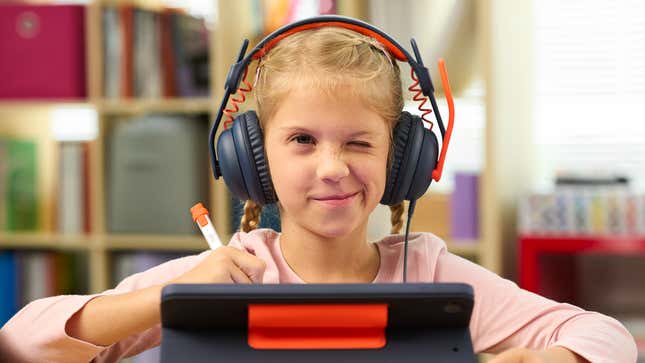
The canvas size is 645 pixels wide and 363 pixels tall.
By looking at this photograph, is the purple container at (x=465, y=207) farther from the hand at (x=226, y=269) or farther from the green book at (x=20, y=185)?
the hand at (x=226, y=269)

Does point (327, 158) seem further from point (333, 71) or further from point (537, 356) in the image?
point (537, 356)

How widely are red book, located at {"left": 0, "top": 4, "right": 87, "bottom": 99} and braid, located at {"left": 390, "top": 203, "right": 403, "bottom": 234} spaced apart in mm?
2017

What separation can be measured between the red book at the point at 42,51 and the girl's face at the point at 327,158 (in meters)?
2.10

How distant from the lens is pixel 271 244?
1.11 m

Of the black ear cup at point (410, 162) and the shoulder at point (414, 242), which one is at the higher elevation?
the black ear cup at point (410, 162)

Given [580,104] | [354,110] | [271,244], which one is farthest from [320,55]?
[580,104]

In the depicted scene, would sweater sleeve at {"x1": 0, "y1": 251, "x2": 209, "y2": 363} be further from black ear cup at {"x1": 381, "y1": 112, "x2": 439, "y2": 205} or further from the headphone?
black ear cup at {"x1": 381, "y1": 112, "x2": 439, "y2": 205}

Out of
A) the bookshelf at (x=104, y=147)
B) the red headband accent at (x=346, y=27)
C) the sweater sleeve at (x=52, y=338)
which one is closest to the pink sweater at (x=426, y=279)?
the sweater sleeve at (x=52, y=338)

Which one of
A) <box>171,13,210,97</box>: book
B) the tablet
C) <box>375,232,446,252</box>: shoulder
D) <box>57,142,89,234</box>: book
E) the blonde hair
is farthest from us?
<box>57,142,89,234</box>: book

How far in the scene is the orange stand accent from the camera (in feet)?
2.30

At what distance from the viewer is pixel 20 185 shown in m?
3.04

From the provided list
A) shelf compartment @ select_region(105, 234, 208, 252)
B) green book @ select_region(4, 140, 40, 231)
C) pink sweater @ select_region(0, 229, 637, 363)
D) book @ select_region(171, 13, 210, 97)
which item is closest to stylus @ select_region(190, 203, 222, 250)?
pink sweater @ select_region(0, 229, 637, 363)

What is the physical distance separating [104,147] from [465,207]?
3.68ft

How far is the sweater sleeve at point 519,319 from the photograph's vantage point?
0.95 m
